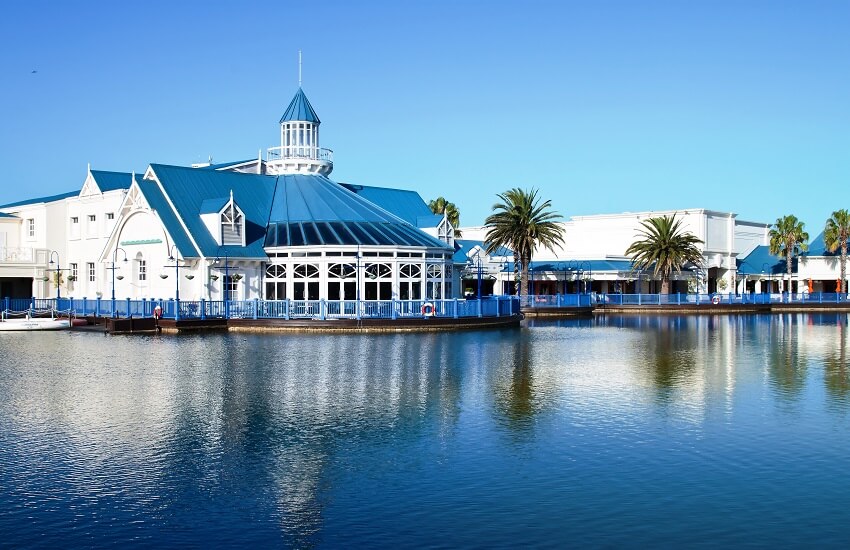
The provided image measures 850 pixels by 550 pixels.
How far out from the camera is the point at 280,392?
21562 mm

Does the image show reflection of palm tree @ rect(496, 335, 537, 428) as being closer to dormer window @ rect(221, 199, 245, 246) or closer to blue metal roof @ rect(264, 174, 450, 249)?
blue metal roof @ rect(264, 174, 450, 249)

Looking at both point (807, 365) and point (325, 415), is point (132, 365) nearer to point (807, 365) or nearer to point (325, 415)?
point (325, 415)


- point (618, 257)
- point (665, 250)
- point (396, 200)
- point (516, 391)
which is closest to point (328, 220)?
point (396, 200)

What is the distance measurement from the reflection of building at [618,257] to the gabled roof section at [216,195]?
29.2m

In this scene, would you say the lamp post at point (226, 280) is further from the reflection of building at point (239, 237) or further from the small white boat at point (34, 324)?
the small white boat at point (34, 324)

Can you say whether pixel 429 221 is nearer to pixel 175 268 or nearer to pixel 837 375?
pixel 175 268

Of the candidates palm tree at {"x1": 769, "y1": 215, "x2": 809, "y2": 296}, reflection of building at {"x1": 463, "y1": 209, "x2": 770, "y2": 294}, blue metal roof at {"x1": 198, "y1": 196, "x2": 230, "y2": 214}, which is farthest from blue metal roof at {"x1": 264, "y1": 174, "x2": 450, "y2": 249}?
palm tree at {"x1": 769, "y1": 215, "x2": 809, "y2": 296}

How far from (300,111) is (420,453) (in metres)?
44.1

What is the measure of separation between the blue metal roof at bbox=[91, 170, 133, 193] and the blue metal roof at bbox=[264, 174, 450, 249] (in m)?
9.74

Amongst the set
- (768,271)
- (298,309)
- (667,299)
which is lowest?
(667,299)

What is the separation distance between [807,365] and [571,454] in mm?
16572

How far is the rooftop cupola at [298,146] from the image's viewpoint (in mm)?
56250

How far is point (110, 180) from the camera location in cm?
5600

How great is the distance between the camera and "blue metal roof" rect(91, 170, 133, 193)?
55.1m
